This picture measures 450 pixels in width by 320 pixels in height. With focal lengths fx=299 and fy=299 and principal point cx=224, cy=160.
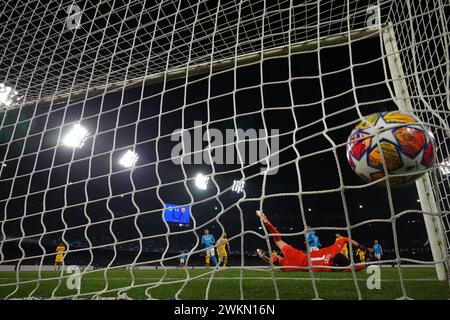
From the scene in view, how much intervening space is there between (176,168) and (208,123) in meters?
15.6

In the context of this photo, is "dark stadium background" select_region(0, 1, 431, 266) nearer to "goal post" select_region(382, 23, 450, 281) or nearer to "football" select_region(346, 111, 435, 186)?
"goal post" select_region(382, 23, 450, 281)

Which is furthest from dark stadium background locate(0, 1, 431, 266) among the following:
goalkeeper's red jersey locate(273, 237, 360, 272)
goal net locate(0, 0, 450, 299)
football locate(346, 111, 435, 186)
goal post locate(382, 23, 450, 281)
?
football locate(346, 111, 435, 186)

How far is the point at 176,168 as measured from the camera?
17656mm

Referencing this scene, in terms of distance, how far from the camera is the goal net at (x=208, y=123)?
2.18 meters

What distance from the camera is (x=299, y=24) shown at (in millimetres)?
3172

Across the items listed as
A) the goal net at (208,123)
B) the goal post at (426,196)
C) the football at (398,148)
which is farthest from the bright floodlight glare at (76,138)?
the goal post at (426,196)

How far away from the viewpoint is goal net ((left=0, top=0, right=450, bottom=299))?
86.0 inches

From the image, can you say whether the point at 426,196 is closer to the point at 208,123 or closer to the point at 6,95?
the point at 208,123

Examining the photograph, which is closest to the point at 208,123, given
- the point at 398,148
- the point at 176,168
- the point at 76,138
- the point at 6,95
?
the point at 398,148

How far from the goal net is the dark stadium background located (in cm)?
9
